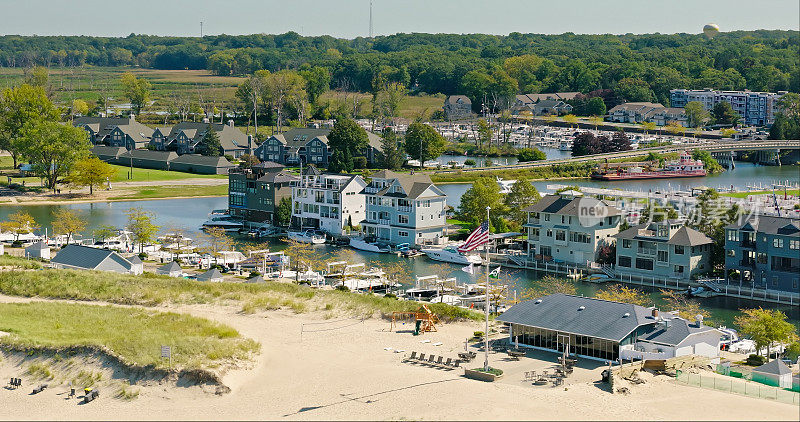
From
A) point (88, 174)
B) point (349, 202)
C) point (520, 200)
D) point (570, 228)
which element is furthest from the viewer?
point (88, 174)

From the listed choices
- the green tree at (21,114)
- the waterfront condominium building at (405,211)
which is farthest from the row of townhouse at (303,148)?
the waterfront condominium building at (405,211)

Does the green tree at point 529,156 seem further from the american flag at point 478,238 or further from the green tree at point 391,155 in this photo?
the american flag at point 478,238

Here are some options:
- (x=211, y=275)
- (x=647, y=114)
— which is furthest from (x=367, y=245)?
(x=647, y=114)

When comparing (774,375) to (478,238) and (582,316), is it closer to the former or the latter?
(582,316)

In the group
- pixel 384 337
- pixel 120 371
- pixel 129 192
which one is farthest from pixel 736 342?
pixel 129 192

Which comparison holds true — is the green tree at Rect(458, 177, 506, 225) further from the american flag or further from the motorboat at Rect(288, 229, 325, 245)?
the american flag

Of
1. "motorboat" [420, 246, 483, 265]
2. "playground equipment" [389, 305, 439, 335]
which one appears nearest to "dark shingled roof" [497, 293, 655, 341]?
"playground equipment" [389, 305, 439, 335]
